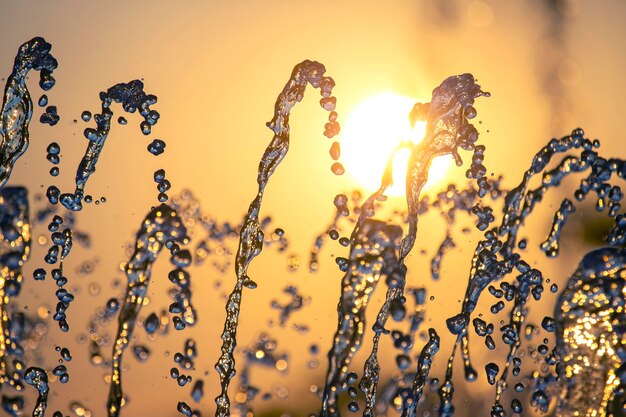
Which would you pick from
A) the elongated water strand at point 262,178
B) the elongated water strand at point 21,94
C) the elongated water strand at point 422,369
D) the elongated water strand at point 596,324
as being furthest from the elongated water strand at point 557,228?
the elongated water strand at point 21,94

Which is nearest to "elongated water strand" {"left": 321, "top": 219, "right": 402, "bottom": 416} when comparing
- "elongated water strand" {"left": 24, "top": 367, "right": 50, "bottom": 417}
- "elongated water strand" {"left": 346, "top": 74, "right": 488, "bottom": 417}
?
"elongated water strand" {"left": 346, "top": 74, "right": 488, "bottom": 417}

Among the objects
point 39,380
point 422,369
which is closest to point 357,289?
point 422,369

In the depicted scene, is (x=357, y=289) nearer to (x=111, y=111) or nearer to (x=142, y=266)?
(x=142, y=266)

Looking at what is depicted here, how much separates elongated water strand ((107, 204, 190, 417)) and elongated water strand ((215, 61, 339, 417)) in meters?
0.23

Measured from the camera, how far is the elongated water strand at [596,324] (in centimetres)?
374

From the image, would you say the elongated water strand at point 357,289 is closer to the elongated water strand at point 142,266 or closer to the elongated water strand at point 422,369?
the elongated water strand at point 422,369

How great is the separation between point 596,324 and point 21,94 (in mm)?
2819

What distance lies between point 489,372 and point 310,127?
5.60 ft

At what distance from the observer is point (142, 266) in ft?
12.3

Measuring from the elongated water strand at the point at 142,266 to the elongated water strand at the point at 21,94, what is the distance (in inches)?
27.0

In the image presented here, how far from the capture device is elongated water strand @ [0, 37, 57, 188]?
11.0 ft

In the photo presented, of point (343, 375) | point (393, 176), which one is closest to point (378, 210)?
point (393, 176)

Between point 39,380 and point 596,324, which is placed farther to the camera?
point 596,324

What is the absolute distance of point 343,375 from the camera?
3.56 m
